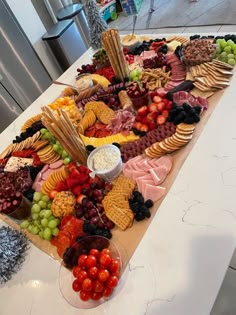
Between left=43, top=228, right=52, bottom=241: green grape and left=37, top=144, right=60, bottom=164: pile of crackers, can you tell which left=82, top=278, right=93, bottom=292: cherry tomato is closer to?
left=43, top=228, right=52, bottom=241: green grape

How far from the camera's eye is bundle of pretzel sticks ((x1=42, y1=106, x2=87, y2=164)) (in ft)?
Result: 3.07

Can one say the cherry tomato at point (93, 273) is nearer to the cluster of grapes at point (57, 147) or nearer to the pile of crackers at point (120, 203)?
the pile of crackers at point (120, 203)

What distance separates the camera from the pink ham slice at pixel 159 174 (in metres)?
0.96

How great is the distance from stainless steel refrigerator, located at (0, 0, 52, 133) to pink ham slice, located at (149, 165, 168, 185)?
189 cm

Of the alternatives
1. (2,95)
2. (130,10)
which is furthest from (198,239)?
(130,10)

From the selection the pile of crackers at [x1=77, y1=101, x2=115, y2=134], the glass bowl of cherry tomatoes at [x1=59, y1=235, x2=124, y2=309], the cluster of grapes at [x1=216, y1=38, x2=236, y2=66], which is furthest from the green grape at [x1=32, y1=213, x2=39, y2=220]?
the cluster of grapes at [x1=216, y1=38, x2=236, y2=66]

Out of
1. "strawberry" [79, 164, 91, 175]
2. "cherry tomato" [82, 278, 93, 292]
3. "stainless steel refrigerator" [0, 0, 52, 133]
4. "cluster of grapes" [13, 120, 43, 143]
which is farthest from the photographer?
"stainless steel refrigerator" [0, 0, 52, 133]

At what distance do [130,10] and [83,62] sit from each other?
1996mm

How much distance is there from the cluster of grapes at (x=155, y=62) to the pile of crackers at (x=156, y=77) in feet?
0.12

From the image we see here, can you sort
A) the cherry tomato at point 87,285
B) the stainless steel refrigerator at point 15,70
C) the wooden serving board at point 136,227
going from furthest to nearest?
1. the stainless steel refrigerator at point 15,70
2. the wooden serving board at point 136,227
3. the cherry tomato at point 87,285

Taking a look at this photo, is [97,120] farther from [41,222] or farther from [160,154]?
[41,222]

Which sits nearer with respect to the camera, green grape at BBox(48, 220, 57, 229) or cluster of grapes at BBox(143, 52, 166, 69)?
green grape at BBox(48, 220, 57, 229)

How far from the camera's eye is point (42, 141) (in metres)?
1.30

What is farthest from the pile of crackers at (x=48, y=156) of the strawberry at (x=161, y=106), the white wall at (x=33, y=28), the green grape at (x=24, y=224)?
the white wall at (x=33, y=28)
